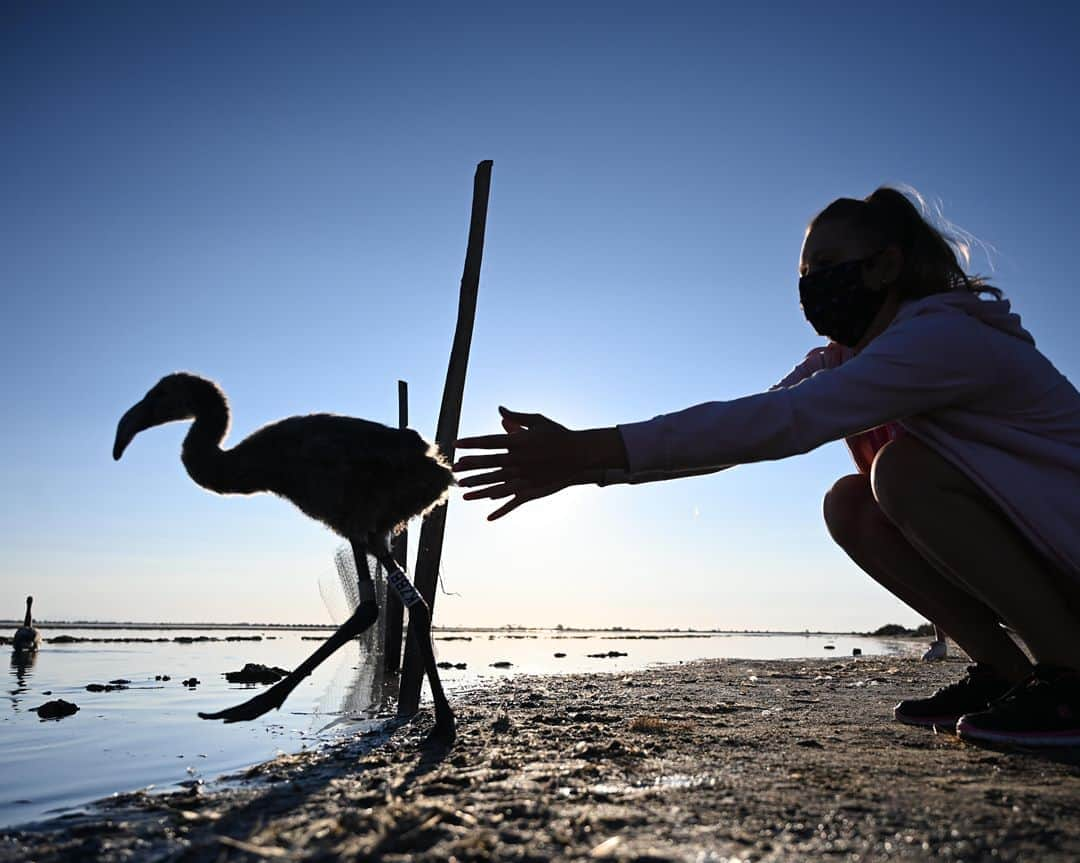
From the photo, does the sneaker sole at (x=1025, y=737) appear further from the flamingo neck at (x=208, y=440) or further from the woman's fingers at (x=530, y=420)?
the flamingo neck at (x=208, y=440)

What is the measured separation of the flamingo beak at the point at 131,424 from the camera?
5.35 m

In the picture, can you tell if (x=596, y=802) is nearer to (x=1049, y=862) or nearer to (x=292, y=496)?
(x=1049, y=862)

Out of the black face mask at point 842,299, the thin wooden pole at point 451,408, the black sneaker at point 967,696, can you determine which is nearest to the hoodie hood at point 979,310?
the black face mask at point 842,299

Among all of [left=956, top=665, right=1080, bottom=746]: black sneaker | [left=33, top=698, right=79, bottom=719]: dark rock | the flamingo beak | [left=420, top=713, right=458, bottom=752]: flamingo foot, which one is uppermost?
the flamingo beak

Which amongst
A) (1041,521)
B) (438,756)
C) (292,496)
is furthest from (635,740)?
(292,496)

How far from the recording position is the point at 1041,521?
3.06 meters

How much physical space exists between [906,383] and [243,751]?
3.64 m

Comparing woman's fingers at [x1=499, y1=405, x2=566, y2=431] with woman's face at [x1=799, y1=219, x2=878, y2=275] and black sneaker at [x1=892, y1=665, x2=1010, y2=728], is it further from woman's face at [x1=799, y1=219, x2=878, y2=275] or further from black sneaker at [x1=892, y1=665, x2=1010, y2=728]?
black sneaker at [x1=892, y1=665, x2=1010, y2=728]

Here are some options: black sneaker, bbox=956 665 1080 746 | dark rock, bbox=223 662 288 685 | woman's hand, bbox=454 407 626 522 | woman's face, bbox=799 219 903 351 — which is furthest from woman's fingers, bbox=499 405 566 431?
dark rock, bbox=223 662 288 685

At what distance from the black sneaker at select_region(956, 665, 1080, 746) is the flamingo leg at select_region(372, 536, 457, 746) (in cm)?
225

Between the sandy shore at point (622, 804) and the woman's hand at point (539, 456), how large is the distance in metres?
0.99

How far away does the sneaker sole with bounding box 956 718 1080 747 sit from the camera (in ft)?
9.55

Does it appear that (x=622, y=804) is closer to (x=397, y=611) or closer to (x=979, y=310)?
(x=979, y=310)

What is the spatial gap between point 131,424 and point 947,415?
483 centimetres
